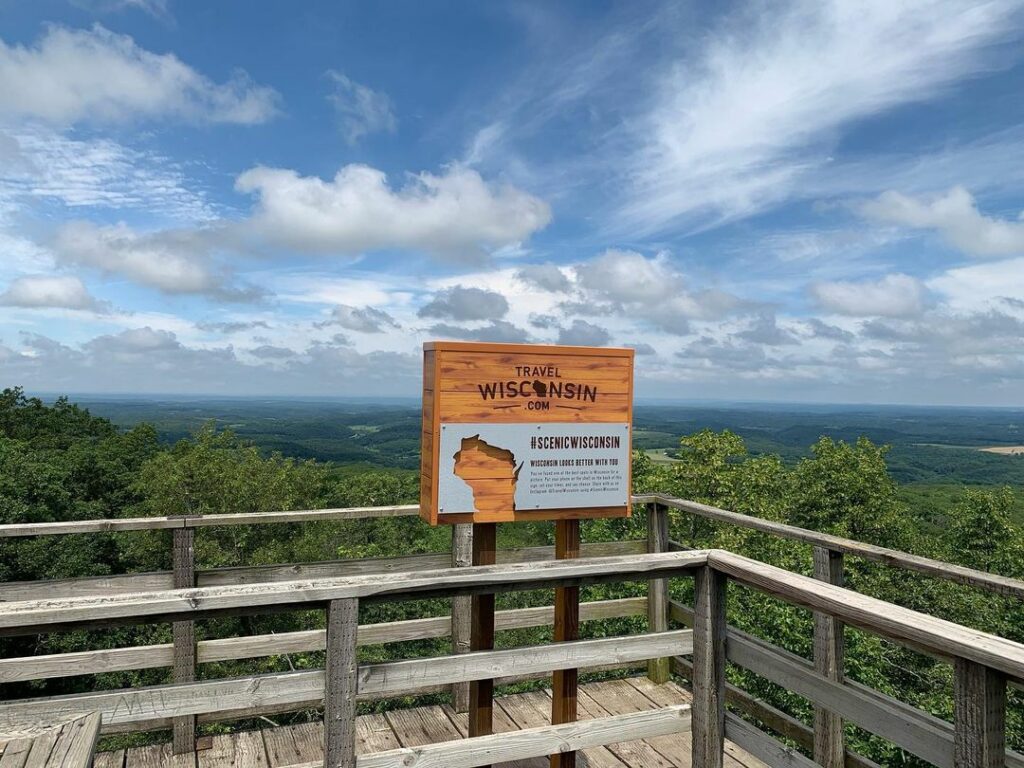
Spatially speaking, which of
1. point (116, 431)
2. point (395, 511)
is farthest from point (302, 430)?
point (395, 511)

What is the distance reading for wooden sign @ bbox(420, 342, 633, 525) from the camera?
2711 millimetres

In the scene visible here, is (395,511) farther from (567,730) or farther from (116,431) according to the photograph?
(116,431)

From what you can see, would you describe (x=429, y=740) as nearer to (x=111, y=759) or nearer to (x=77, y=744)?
(x=111, y=759)

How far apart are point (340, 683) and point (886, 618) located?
4.84 feet

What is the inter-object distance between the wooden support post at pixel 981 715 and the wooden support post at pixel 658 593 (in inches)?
112

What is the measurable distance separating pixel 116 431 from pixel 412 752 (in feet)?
154

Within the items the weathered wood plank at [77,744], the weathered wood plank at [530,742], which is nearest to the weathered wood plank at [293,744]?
the weathered wood plank at [530,742]

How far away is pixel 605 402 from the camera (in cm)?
295

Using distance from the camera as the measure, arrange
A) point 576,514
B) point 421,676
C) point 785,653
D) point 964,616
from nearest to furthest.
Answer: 1. point 421,676
2. point 785,653
3. point 576,514
4. point 964,616

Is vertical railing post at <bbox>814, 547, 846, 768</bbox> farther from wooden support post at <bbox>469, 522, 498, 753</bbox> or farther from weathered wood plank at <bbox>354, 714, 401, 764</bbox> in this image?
weathered wood plank at <bbox>354, 714, 401, 764</bbox>

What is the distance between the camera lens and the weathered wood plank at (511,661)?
209 cm

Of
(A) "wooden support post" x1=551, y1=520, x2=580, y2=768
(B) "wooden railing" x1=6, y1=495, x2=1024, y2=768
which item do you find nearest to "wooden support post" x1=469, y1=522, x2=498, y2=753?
(B) "wooden railing" x1=6, y1=495, x2=1024, y2=768

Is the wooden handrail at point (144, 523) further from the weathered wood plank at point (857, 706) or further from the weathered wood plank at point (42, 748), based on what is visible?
the weathered wood plank at point (857, 706)

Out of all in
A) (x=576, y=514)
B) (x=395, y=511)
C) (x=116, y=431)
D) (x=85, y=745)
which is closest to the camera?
(x=85, y=745)
